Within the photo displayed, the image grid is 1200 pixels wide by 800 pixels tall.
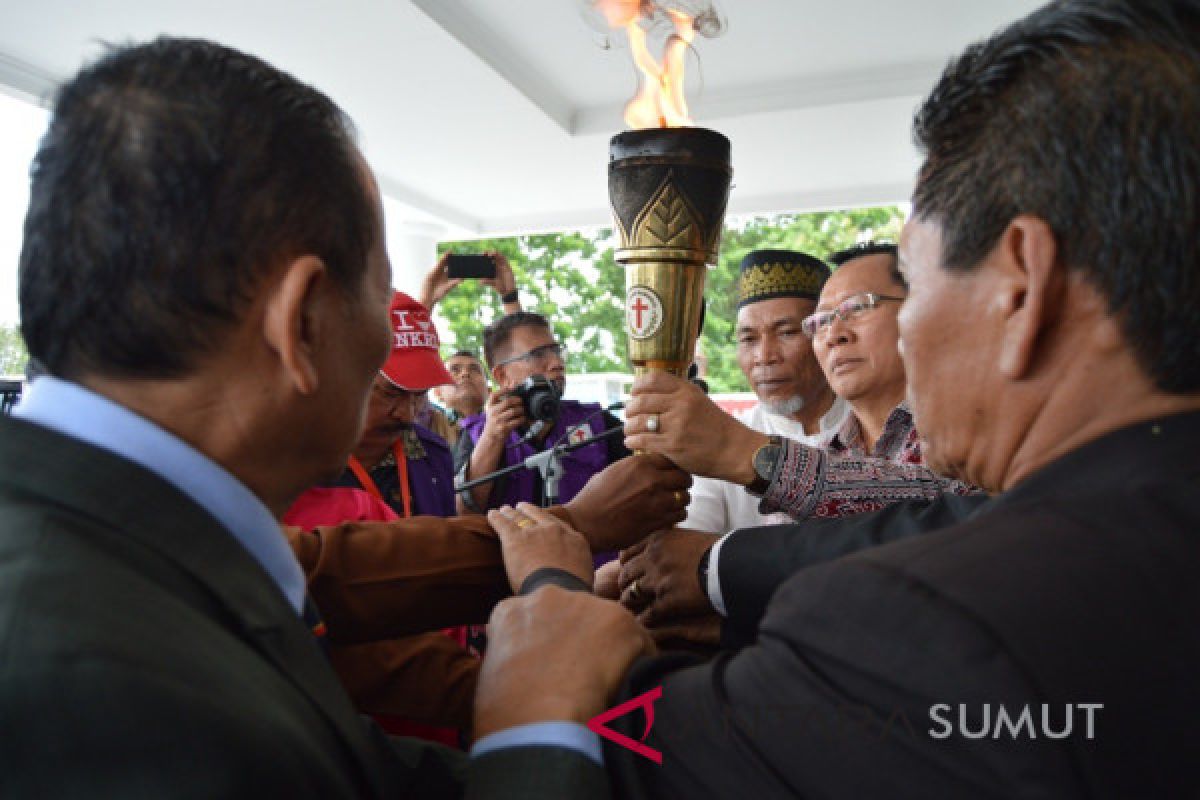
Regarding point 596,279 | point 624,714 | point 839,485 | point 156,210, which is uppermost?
point 596,279

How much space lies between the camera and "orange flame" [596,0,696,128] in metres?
2.22

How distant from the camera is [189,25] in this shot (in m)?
6.30

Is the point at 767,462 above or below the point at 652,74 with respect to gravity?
below

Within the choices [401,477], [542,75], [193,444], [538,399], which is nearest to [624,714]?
[193,444]

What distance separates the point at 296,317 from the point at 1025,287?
916mm

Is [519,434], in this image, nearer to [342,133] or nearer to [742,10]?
[342,133]

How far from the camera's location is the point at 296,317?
110 cm

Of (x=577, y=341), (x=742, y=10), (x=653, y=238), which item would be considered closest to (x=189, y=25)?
(x=742, y=10)

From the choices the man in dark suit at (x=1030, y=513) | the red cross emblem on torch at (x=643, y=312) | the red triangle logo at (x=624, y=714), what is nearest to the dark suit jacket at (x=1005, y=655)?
the man in dark suit at (x=1030, y=513)

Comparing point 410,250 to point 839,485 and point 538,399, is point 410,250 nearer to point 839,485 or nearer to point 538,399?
point 538,399

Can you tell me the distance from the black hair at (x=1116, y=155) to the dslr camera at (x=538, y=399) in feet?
10.7

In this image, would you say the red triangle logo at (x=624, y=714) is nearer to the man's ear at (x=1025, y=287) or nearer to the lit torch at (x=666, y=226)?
the man's ear at (x=1025, y=287)

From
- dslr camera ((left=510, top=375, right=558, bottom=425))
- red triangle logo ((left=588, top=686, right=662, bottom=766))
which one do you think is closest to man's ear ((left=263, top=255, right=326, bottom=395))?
red triangle logo ((left=588, top=686, right=662, bottom=766))

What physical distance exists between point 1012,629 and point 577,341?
57.9ft
